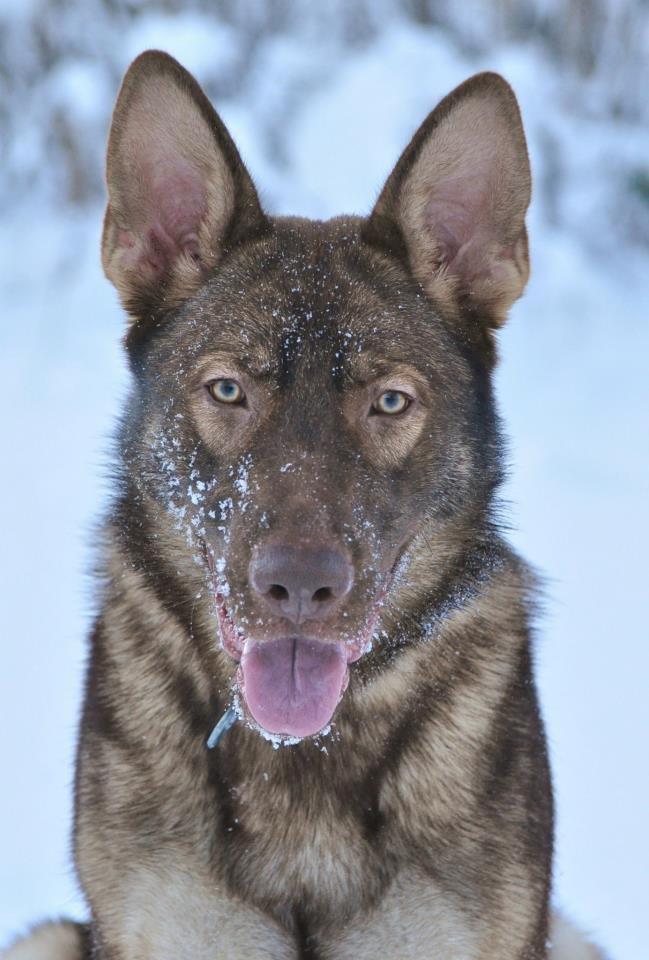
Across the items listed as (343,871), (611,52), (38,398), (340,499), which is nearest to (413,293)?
(340,499)

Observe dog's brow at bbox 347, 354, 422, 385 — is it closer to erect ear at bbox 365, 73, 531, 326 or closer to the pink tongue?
erect ear at bbox 365, 73, 531, 326

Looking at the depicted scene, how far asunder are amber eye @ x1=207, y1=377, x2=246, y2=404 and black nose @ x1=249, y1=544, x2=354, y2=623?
41 centimetres

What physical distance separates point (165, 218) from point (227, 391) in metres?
0.54

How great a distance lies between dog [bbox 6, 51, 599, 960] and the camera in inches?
95.2

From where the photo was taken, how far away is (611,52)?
37.1 ft

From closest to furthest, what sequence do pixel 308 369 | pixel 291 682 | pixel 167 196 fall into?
pixel 291 682 < pixel 308 369 < pixel 167 196

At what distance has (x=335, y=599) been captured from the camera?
223cm

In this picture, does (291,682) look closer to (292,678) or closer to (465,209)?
(292,678)

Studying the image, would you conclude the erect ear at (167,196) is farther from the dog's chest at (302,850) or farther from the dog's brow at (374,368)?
the dog's chest at (302,850)

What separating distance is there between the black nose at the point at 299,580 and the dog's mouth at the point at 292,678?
13 cm

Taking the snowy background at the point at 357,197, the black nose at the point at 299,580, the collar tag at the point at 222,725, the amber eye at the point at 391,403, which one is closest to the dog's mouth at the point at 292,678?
the black nose at the point at 299,580

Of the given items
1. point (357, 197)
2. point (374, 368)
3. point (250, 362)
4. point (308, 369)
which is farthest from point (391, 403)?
point (357, 197)

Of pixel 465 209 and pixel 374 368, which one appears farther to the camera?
pixel 465 209

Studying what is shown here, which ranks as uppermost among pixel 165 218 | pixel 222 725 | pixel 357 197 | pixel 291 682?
pixel 357 197
